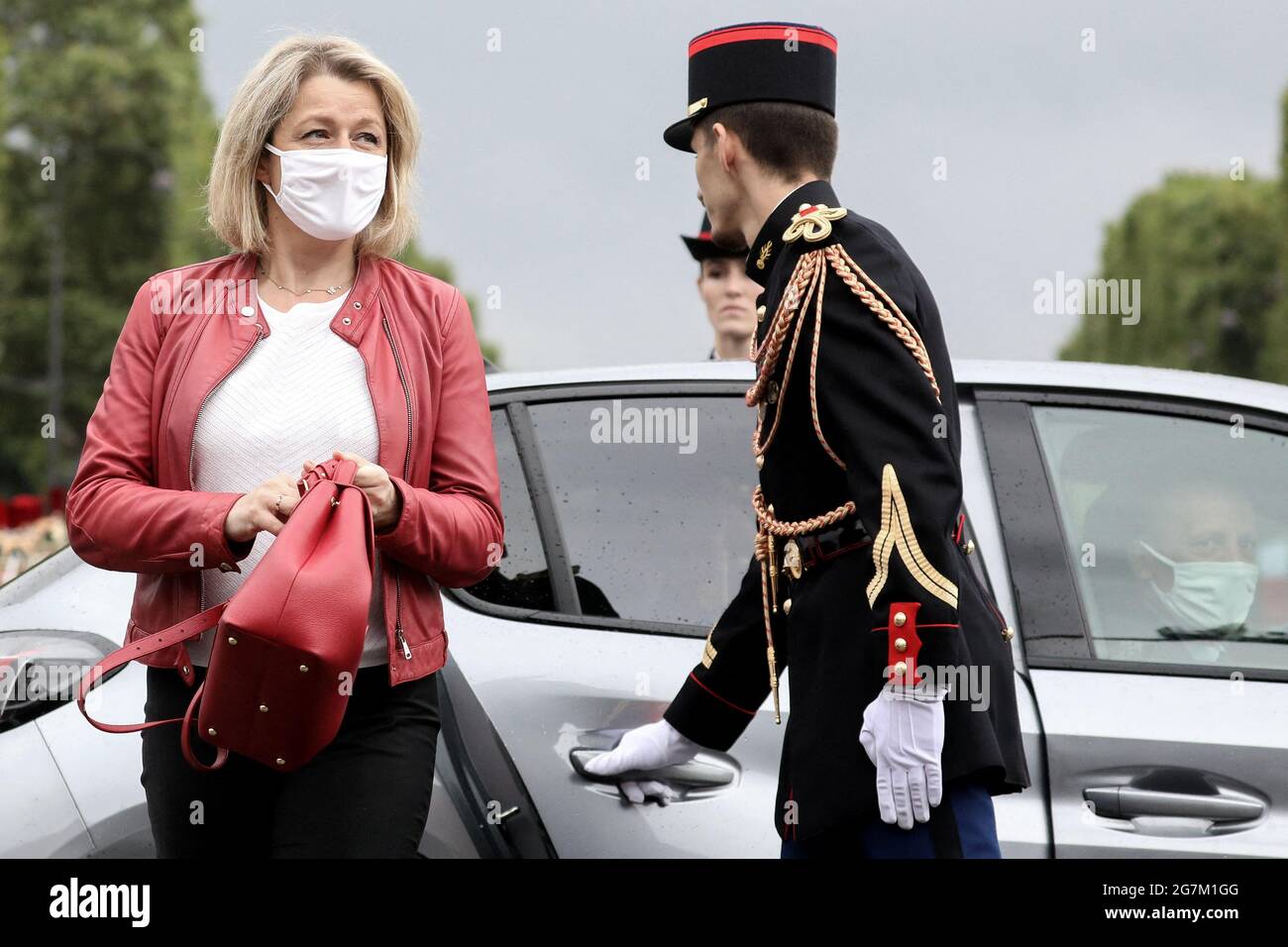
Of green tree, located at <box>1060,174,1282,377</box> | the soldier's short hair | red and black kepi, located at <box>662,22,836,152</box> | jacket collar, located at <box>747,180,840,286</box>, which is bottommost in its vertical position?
green tree, located at <box>1060,174,1282,377</box>

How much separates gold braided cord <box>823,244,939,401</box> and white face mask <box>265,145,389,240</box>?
2.60 ft

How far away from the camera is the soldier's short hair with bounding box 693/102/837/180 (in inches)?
104

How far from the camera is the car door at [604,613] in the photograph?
9.32ft

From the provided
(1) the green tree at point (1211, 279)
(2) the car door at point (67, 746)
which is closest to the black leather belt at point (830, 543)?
(2) the car door at point (67, 746)

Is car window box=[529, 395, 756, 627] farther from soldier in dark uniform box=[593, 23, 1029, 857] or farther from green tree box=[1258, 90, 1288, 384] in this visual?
green tree box=[1258, 90, 1288, 384]

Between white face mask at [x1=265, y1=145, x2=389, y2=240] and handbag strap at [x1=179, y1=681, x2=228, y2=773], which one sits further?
white face mask at [x1=265, y1=145, x2=389, y2=240]

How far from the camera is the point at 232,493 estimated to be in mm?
2385

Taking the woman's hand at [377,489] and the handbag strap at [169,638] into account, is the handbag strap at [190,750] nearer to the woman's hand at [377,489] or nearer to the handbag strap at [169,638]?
the handbag strap at [169,638]

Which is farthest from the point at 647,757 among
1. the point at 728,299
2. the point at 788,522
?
the point at 728,299

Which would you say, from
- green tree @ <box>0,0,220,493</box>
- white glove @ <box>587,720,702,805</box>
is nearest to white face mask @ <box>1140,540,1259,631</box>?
white glove @ <box>587,720,702,805</box>

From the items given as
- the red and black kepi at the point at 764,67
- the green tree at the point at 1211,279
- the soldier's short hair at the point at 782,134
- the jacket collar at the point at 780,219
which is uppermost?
the red and black kepi at the point at 764,67

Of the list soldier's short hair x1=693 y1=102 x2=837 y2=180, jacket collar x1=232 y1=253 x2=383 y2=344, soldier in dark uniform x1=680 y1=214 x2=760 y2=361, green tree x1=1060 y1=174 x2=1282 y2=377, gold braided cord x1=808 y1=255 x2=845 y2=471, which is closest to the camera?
gold braided cord x1=808 y1=255 x2=845 y2=471

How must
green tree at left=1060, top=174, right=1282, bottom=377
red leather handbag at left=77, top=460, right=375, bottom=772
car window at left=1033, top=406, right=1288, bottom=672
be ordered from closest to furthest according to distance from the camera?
1. red leather handbag at left=77, top=460, right=375, bottom=772
2. car window at left=1033, top=406, right=1288, bottom=672
3. green tree at left=1060, top=174, right=1282, bottom=377

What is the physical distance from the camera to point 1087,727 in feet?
9.20
